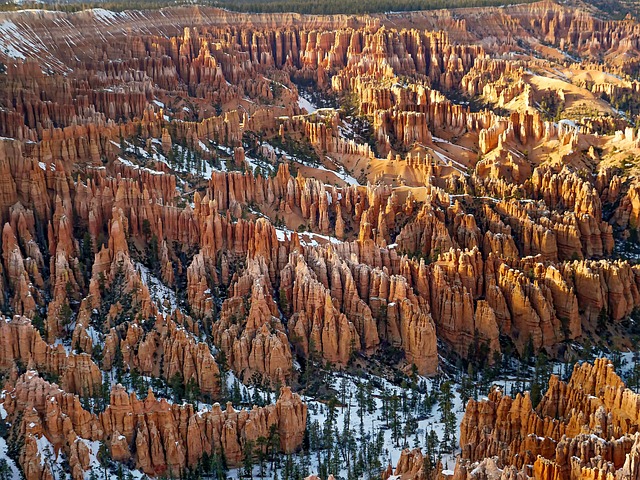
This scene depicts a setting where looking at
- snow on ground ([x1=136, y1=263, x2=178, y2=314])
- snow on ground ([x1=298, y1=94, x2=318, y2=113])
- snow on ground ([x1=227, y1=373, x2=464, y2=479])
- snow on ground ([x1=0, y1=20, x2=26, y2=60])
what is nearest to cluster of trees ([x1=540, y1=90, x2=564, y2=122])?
snow on ground ([x1=298, y1=94, x2=318, y2=113])

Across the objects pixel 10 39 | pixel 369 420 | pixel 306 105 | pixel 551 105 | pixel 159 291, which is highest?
pixel 10 39

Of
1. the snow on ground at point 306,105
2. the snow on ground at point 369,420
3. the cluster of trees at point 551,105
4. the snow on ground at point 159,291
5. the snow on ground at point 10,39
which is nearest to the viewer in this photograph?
the snow on ground at point 369,420

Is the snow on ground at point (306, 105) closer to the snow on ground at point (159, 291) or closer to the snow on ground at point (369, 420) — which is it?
the snow on ground at point (159, 291)

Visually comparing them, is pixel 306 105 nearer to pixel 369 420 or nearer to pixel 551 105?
pixel 551 105

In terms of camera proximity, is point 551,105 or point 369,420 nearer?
point 369,420

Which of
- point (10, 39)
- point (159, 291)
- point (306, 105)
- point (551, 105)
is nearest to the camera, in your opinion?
point (159, 291)

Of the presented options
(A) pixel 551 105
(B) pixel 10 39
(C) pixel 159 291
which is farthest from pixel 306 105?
(C) pixel 159 291

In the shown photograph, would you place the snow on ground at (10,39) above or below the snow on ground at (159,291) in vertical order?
above

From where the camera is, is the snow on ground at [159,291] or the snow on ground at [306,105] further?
the snow on ground at [306,105]

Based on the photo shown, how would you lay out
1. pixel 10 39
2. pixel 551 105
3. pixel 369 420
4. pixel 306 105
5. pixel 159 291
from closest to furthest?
pixel 369 420 < pixel 159 291 < pixel 10 39 < pixel 306 105 < pixel 551 105

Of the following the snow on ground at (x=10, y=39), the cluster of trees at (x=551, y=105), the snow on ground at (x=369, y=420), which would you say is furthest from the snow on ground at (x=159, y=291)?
the cluster of trees at (x=551, y=105)

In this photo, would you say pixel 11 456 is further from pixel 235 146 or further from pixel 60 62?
pixel 60 62
